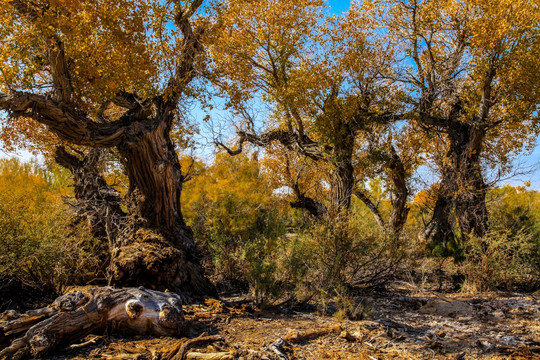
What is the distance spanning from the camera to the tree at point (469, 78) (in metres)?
8.08

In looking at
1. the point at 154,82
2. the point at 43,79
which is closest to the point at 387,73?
the point at 154,82

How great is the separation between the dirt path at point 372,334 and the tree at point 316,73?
4015 millimetres

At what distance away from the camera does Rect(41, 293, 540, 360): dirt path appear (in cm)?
356

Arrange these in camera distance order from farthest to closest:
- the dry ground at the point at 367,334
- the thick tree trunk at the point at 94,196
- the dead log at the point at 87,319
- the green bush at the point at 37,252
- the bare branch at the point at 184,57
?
the thick tree trunk at the point at 94,196, the bare branch at the point at 184,57, the green bush at the point at 37,252, the dry ground at the point at 367,334, the dead log at the point at 87,319

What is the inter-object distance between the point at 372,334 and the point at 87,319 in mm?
2931

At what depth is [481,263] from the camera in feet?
24.1

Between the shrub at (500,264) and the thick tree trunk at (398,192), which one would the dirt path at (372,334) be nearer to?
the shrub at (500,264)

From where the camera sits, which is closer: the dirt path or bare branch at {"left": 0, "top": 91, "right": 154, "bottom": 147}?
the dirt path

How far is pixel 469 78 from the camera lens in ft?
30.1

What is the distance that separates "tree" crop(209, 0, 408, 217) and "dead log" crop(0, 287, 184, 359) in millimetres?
5749

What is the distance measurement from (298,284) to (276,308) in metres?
0.51

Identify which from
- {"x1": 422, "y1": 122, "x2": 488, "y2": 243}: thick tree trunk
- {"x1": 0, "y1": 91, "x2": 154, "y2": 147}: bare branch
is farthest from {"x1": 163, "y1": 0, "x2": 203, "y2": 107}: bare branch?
{"x1": 422, "y1": 122, "x2": 488, "y2": 243}: thick tree trunk

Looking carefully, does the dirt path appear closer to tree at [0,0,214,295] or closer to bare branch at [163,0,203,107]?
tree at [0,0,214,295]

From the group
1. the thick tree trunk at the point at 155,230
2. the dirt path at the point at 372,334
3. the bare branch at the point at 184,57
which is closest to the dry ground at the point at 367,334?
the dirt path at the point at 372,334
